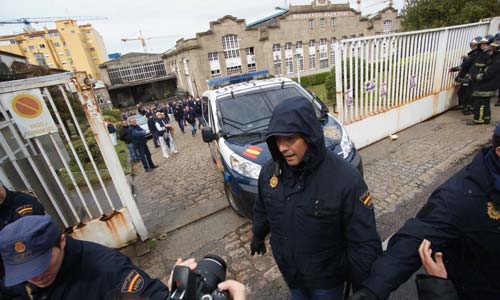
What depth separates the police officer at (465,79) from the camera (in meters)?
6.26

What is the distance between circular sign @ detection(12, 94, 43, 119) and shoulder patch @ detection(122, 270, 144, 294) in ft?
8.80

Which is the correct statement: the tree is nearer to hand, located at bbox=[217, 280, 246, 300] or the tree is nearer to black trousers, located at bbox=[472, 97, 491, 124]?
black trousers, located at bbox=[472, 97, 491, 124]

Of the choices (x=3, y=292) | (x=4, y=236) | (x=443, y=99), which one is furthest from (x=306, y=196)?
Answer: (x=443, y=99)

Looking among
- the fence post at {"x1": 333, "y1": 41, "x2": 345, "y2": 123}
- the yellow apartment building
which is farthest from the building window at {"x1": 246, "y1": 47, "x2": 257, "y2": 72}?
the yellow apartment building

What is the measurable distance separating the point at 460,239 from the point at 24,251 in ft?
7.63

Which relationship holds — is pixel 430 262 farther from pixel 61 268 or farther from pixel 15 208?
pixel 15 208

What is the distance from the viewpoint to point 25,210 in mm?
2156

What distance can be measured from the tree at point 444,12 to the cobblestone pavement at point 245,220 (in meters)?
8.72

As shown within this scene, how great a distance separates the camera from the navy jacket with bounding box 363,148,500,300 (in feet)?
4.09

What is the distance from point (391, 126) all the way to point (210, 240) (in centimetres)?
553

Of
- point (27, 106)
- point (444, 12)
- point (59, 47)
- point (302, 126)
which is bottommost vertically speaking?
point (302, 126)

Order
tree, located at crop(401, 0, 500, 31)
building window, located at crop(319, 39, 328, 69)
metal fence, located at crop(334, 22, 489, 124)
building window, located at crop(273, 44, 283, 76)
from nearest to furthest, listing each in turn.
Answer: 1. metal fence, located at crop(334, 22, 489, 124)
2. tree, located at crop(401, 0, 500, 31)
3. building window, located at crop(273, 44, 283, 76)
4. building window, located at crop(319, 39, 328, 69)

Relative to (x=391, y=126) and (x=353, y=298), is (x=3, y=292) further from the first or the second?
(x=391, y=126)

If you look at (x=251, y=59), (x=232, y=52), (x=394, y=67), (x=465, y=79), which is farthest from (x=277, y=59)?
(x=394, y=67)
